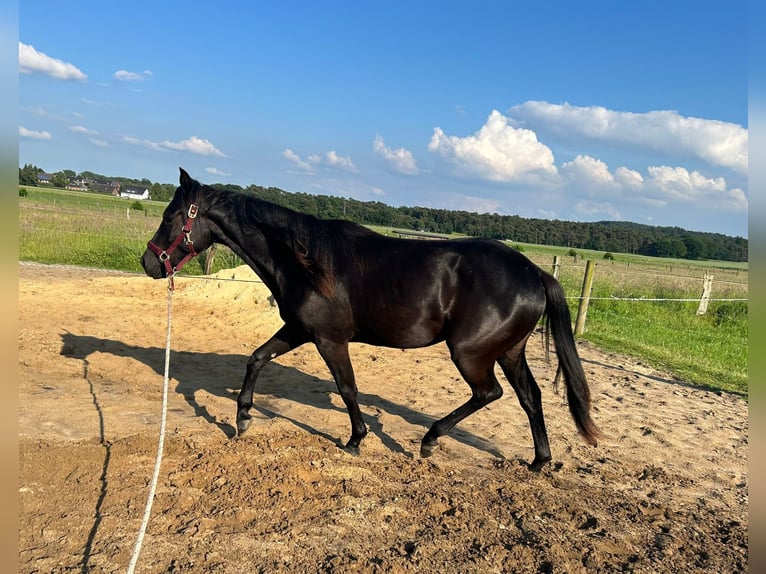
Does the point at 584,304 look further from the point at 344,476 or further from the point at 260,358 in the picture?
the point at 344,476

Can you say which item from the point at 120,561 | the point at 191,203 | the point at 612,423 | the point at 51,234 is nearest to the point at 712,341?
the point at 612,423

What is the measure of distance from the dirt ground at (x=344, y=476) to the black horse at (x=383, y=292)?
1.50 feet

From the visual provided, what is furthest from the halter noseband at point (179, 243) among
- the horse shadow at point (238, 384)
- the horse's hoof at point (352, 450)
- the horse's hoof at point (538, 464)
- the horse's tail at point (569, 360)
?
the horse's hoof at point (538, 464)

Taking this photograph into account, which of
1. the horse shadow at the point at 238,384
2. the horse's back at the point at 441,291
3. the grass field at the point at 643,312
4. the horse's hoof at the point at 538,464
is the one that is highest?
the horse's back at the point at 441,291

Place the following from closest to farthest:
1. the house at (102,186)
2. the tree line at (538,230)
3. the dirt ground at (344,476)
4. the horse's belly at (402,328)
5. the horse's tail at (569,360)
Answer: the dirt ground at (344,476), the horse's belly at (402,328), the horse's tail at (569,360), the tree line at (538,230), the house at (102,186)

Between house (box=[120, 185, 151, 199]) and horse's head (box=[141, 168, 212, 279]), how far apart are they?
90.3 m

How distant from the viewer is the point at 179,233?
450 centimetres

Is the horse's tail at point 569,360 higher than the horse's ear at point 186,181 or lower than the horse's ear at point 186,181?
lower

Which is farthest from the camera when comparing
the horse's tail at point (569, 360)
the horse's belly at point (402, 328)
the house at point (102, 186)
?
the house at point (102, 186)

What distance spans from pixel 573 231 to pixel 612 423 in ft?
184

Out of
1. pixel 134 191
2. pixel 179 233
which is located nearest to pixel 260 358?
pixel 179 233

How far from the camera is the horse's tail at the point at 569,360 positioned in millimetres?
4379

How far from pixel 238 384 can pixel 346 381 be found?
2.37 metres

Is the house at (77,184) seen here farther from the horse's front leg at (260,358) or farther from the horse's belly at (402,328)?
the horse's belly at (402,328)
